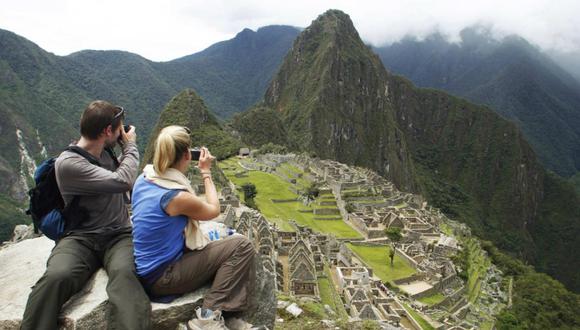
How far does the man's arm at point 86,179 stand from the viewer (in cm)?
461

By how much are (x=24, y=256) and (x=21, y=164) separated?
10686 cm

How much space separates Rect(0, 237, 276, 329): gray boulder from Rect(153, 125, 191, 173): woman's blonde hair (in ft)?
4.95

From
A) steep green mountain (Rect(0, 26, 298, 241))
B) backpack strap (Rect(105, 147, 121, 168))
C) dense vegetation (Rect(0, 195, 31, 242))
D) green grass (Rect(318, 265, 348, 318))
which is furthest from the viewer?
steep green mountain (Rect(0, 26, 298, 241))

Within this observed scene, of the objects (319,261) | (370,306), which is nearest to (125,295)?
(370,306)

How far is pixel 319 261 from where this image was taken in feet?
75.8

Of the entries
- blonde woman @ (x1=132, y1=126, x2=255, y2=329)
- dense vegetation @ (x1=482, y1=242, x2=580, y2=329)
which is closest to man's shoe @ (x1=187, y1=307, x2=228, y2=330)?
blonde woman @ (x1=132, y1=126, x2=255, y2=329)

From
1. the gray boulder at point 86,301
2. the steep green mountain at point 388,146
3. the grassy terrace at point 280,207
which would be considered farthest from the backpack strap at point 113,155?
the steep green mountain at point 388,146

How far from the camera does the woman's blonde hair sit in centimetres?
460

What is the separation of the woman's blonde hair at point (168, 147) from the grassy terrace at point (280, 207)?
983 inches

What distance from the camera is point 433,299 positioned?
90.6 feet

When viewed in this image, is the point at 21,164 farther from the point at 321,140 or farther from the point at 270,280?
the point at 270,280

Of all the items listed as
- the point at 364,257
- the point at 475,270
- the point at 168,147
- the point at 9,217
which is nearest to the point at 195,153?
the point at 168,147

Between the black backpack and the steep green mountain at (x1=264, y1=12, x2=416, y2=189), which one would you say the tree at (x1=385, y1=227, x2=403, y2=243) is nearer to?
the black backpack

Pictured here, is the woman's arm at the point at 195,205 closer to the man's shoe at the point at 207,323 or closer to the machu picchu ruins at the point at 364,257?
the man's shoe at the point at 207,323
